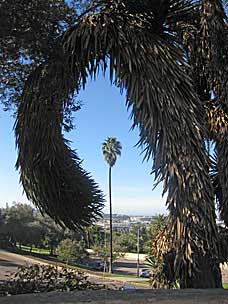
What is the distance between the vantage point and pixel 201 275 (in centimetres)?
604

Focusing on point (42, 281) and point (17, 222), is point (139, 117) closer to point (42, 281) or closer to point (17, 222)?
Result: point (42, 281)

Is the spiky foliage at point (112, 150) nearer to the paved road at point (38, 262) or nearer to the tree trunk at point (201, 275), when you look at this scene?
the paved road at point (38, 262)

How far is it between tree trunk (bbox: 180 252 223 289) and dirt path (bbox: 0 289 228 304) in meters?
0.21

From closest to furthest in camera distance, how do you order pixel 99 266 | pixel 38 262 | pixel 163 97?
pixel 163 97 < pixel 38 262 < pixel 99 266

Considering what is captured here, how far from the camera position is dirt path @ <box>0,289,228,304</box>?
5469 millimetres

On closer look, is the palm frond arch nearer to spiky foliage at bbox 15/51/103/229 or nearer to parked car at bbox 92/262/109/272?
spiky foliage at bbox 15/51/103/229

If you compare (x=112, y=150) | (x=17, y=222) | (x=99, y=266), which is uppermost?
(x=112, y=150)

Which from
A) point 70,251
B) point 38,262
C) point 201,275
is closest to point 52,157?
point 201,275

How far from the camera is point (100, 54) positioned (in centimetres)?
641

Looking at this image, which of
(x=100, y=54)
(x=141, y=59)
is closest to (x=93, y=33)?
(x=100, y=54)

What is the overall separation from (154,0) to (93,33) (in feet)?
3.29

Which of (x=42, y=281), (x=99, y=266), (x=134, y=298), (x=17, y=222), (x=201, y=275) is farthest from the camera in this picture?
(x=99, y=266)

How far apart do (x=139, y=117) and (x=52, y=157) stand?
2.11m

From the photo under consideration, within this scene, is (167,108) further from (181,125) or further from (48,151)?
(48,151)
